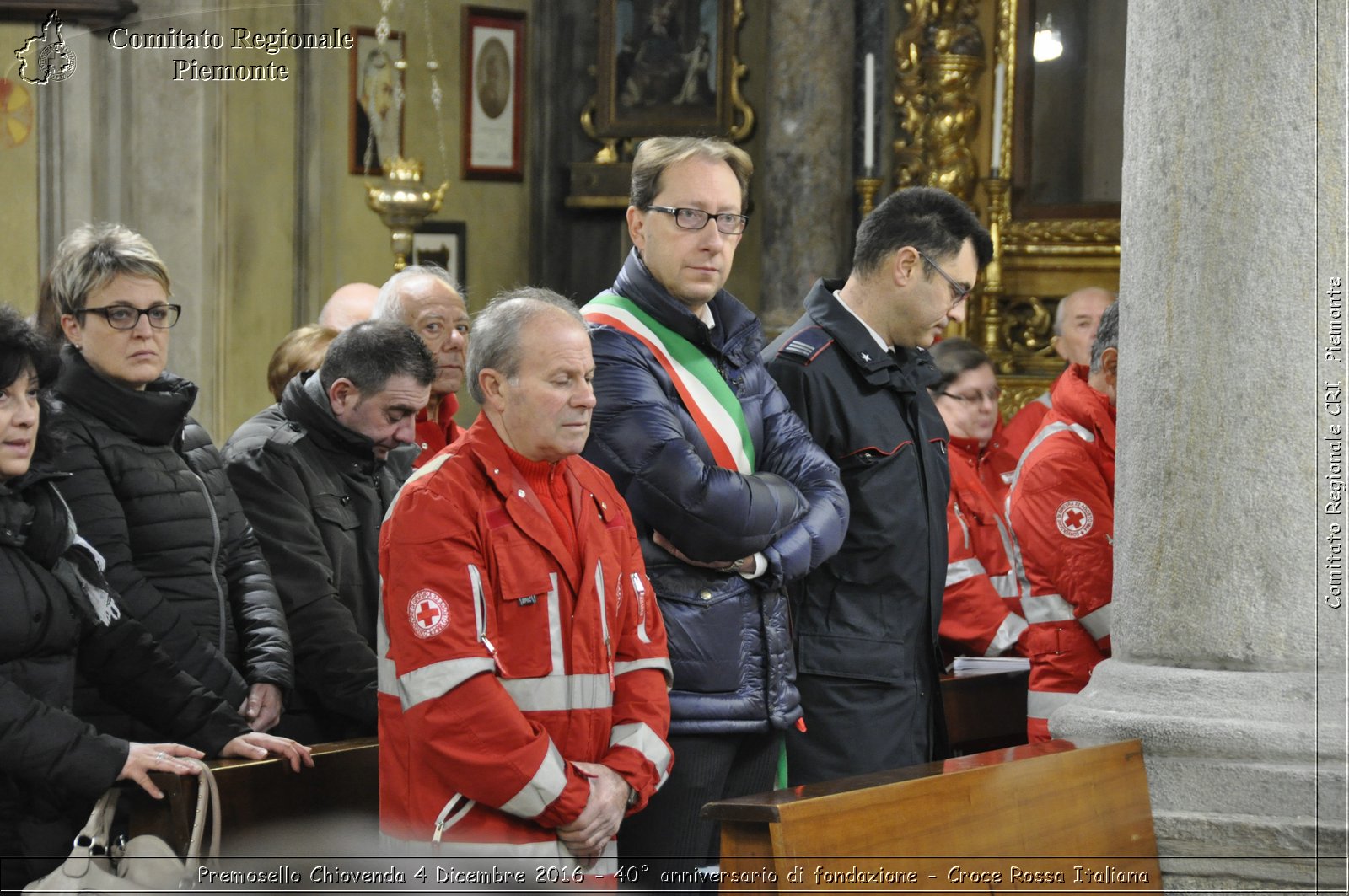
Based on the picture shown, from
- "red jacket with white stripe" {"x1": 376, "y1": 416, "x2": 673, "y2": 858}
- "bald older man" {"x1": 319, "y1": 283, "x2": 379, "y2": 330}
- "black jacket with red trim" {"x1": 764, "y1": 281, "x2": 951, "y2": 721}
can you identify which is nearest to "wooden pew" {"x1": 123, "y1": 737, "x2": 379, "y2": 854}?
"red jacket with white stripe" {"x1": 376, "y1": 416, "x2": 673, "y2": 858}

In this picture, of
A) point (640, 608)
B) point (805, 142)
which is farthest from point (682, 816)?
point (805, 142)

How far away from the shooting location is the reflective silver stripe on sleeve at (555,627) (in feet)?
9.64

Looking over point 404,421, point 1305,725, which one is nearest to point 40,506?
point 404,421

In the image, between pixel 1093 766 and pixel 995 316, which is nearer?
pixel 1093 766

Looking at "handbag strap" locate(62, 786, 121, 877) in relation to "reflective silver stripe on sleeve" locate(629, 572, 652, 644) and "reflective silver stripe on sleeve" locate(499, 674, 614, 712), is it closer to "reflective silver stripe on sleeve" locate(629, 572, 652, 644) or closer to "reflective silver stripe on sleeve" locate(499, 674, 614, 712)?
"reflective silver stripe on sleeve" locate(499, 674, 614, 712)

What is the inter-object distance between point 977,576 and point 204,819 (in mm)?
2337

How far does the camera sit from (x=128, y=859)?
3150 mm

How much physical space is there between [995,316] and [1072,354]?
1.57 meters

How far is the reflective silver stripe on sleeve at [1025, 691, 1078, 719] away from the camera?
4.09 metres

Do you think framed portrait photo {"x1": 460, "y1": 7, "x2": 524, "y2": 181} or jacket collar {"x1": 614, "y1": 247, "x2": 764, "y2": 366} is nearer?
jacket collar {"x1": 614, "y1": 247, "x2": 764, "y2": 366}

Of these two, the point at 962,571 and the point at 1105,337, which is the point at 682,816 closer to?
the point at 1105,337

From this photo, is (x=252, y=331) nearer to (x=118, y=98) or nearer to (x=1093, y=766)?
(x=118, y=98)

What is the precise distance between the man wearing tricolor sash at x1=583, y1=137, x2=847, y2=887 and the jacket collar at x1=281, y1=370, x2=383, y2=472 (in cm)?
88

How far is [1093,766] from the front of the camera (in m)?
3.20
